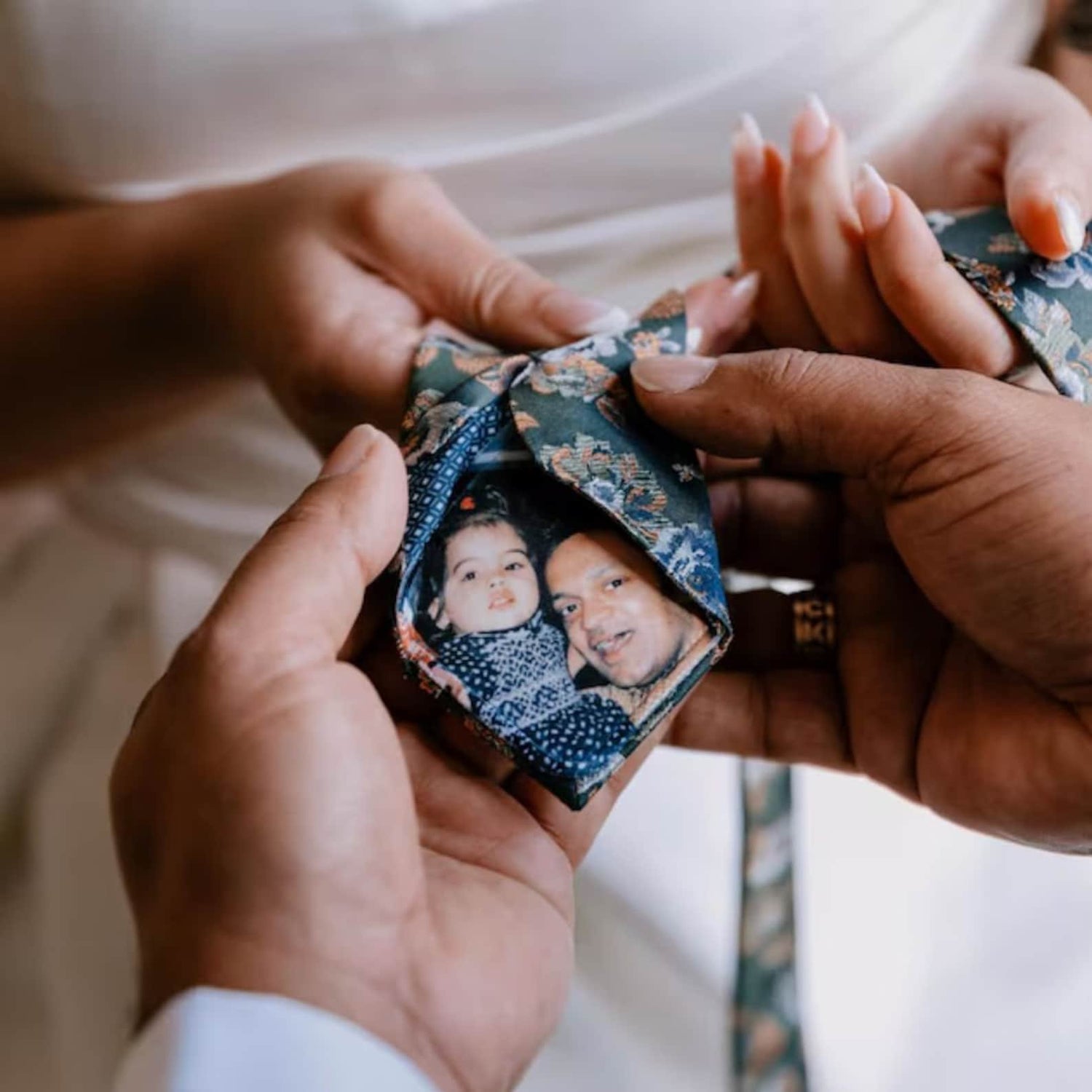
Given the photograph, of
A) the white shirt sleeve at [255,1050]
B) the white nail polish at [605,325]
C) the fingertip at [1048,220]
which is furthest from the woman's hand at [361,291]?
the white shirt sleeve at [255,1050]

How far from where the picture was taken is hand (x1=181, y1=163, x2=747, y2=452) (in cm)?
63

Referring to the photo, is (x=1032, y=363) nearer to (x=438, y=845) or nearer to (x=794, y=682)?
(x=794, y=682)

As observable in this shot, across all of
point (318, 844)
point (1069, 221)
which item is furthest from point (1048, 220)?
point (318, 844)

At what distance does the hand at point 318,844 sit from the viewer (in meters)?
0.41

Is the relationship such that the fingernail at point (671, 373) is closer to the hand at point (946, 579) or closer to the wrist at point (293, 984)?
the hand at point (946, 579)

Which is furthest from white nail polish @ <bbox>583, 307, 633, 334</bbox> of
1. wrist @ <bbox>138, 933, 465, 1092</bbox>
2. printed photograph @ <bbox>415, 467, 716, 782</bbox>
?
wrist @ <bbox>138, 933, 465, 1092</bbox>

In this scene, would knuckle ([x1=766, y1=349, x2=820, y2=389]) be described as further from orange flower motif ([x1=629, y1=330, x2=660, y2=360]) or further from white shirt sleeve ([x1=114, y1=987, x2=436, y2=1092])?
white shirt sleeve ([x1=114, y1=987, x2=436, y2=1092])

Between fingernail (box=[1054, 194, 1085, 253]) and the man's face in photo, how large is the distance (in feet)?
0.92

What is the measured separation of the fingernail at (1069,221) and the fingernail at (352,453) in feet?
1.22

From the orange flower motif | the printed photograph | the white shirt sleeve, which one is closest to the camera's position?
the white shirt sleeve

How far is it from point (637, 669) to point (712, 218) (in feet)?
1.46

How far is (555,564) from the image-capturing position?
54cm

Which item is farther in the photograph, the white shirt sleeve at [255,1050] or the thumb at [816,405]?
the thumb at [816,405]

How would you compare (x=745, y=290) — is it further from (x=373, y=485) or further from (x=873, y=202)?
(x=373, y=485)
